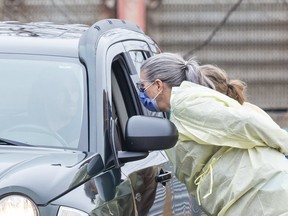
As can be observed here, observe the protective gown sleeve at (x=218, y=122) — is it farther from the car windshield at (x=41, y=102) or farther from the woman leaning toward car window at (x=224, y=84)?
the woman leaning toward car window at (x=224, y=84)

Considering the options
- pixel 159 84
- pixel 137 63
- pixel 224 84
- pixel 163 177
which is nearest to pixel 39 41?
pixel 159 84

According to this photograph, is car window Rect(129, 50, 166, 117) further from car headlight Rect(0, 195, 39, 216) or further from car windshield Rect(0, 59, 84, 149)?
car headlight Rect(0, 195, 39, 216)

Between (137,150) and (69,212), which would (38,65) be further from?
(69,212)

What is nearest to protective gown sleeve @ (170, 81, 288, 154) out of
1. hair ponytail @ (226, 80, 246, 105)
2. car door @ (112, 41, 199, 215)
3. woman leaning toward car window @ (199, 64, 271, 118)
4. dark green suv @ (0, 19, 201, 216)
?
dark green suv @ (0, 19, 201, 216)

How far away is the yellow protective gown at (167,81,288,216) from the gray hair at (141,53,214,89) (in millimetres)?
186

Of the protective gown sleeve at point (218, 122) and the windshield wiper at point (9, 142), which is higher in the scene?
the protective gown sleeve at point (218, 122)

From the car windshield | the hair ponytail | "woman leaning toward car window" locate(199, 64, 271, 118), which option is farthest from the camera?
the hair ponytail

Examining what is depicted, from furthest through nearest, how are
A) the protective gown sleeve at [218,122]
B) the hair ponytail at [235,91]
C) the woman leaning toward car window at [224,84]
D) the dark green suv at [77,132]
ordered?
the hair ponytail at [235,91] → the woman leaning toward car window at [224,84] → the protective gown sleeve at [218,122] → the dark green suv at [77,132]

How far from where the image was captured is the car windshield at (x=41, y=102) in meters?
4.54

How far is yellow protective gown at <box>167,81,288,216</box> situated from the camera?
439 centimetres

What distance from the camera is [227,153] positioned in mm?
4543

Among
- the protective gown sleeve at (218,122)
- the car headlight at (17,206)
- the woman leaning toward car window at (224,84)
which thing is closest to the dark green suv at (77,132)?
the car headlight at (17,206)

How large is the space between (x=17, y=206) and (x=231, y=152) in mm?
1223

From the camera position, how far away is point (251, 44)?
Result: 13047mm
